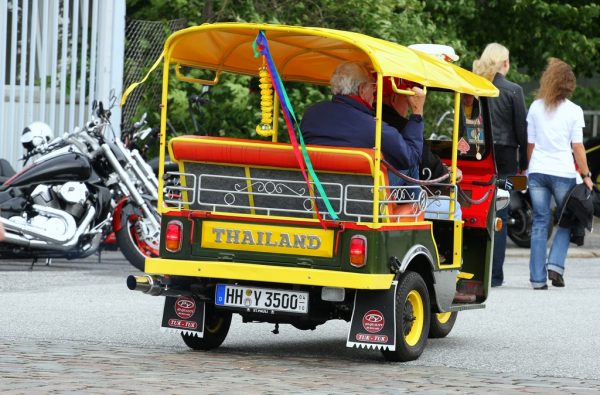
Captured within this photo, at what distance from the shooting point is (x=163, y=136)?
9695mm

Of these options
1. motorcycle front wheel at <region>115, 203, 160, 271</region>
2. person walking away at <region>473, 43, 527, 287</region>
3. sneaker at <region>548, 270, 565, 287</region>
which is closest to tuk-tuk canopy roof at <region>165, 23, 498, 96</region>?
person walking away at <region>473, 43, 527, 287</region>

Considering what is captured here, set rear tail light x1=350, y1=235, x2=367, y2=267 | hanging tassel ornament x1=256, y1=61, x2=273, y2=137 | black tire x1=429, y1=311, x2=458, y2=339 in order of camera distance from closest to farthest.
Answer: rear tail light x1=350, y1=235, x2=367, y2=267 < hanging tassel ornament x1=256, y1=61, x2=273, y2=137 < black tire x1=429, y1=311, x2=458, y2=339

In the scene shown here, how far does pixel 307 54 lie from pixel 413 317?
77.6 inches

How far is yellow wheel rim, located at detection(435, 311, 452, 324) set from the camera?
10.6m

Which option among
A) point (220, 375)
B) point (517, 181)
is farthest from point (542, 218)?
point (220, 375)

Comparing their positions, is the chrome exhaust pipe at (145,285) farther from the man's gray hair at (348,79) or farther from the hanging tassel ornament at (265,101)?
the man's gray hair at (348,79)

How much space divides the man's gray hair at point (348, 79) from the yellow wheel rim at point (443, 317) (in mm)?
1960

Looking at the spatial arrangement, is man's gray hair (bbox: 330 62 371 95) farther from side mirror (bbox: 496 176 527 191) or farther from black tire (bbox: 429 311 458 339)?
side mirror (bbox: 496 176 527 191)

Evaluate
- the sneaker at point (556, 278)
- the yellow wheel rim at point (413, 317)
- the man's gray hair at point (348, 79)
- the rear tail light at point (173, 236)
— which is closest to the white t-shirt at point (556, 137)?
the sneaker at point (556, 278)

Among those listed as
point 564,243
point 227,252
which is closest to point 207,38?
point 227,252

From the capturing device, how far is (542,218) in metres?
14.5

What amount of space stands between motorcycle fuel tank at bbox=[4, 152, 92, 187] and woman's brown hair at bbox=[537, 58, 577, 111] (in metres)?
4.29

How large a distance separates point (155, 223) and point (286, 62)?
4.45 metres

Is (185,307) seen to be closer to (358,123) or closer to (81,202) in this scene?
(358,123)
